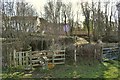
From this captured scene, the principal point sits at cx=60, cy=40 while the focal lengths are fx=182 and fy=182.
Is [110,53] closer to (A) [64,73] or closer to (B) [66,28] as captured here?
(A) [64,73]

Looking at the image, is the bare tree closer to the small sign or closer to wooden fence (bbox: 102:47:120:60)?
the small sign

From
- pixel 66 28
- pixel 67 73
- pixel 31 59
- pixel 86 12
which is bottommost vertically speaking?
pixel 67 73

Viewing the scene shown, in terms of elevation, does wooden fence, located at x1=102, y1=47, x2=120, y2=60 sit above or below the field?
above

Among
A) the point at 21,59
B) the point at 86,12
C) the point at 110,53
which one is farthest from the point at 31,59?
the point at 86,12

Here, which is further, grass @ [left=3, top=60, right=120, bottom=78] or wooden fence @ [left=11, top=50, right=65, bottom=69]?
wooden fence @ [left=11, top=50, right=65, bottom=69]

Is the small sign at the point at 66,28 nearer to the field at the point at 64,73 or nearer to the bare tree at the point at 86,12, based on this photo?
the bare tree at the point at 86,12

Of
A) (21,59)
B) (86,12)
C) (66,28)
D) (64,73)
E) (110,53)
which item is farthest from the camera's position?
(86,12)

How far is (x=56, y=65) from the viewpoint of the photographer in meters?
5.96

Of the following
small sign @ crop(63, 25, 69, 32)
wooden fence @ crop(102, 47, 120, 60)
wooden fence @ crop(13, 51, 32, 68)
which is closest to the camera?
wooden fence @ crop(13, 51, 32, 68)

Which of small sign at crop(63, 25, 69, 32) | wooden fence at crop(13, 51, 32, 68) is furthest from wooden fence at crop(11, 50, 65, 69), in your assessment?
small sign at crop(63, 25, 69, 32)

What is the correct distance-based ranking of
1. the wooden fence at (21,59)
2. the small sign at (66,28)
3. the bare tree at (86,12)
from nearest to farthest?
the wooden fence at (21,59), the bare tree at (86,12), the small sign at (66,28)

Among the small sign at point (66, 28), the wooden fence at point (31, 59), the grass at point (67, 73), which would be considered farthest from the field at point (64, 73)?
the small sign at point (66, 28)

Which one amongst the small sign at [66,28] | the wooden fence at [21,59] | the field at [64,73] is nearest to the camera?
the field at [64,73]

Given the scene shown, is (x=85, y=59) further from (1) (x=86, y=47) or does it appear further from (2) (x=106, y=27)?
(2) (x=106, y=27)
